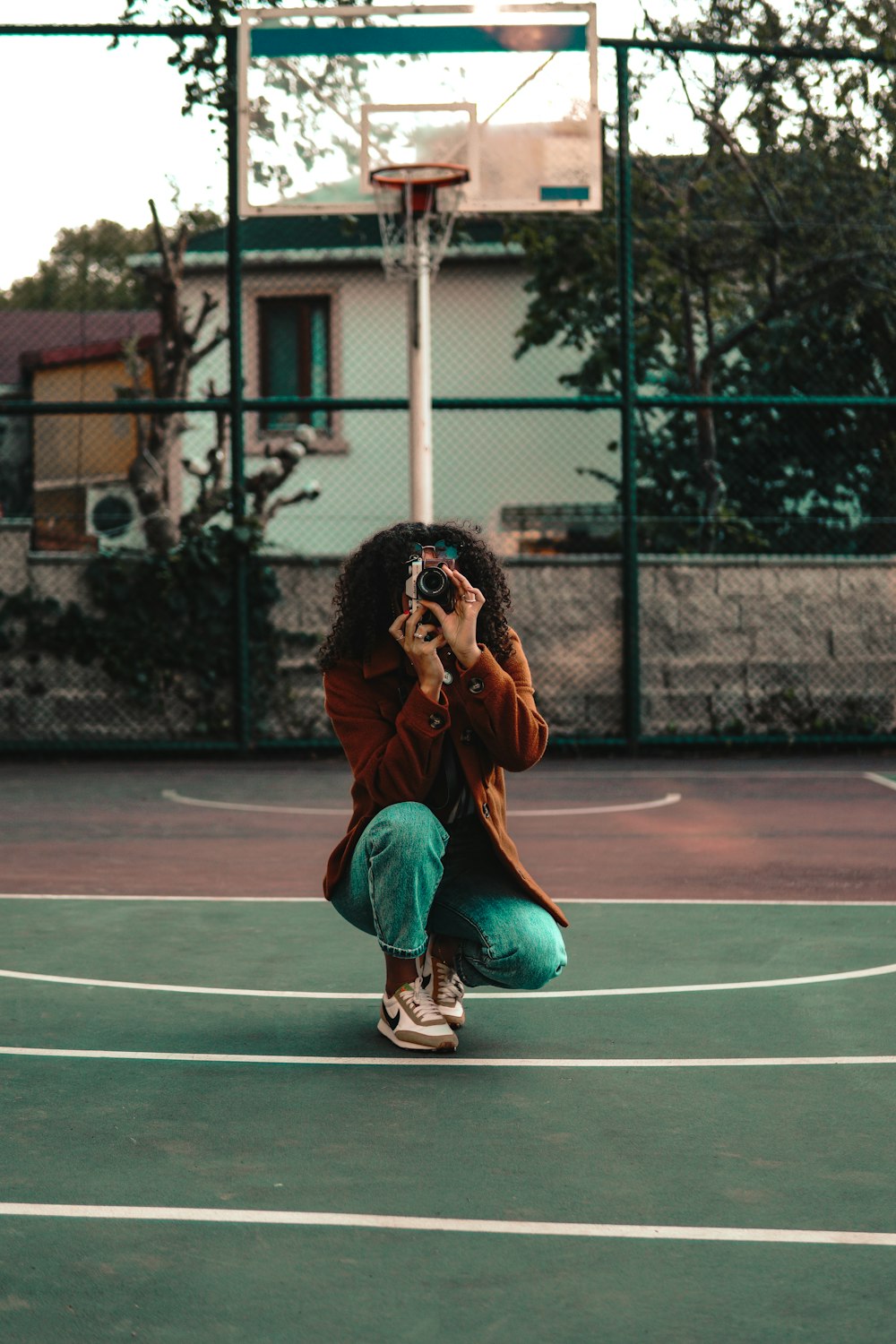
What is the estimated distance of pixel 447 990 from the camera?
169 inches

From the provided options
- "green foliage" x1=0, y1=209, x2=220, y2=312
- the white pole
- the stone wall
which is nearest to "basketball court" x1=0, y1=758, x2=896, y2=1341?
the white pole

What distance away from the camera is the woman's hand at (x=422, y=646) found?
4.05 metres

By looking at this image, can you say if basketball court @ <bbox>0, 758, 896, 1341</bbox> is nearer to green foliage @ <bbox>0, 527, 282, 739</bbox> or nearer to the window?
green foliage @ <bbox>0, 527, 282, 739</bbox>

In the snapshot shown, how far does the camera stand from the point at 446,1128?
3.55m

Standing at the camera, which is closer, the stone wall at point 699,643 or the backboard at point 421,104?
the backboard at point 421,104

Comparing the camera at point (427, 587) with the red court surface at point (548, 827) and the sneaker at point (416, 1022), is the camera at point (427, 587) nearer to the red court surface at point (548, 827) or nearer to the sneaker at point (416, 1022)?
the sneaker at point (416, 1022)

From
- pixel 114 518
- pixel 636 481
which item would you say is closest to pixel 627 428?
pixel 636 481

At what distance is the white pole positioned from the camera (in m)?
9.84

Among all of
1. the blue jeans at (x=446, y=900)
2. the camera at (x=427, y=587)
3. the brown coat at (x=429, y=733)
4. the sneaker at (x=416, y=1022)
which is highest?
the camera at (x=427, y=587)

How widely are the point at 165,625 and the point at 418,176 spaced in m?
3.28

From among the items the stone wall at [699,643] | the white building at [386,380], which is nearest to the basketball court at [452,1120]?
the stone wall at [699,643]

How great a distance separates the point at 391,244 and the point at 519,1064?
7394 mm

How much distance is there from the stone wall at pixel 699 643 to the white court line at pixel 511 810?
221 centimetres

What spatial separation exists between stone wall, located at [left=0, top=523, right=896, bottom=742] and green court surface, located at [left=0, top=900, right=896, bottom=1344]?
19.7ft
